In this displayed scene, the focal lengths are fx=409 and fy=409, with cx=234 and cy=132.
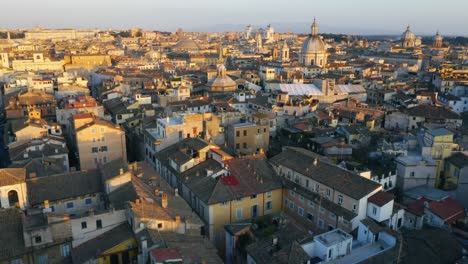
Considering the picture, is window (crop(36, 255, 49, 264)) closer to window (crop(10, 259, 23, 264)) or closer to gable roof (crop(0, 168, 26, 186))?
window (crop(10, 259, 23, 264))

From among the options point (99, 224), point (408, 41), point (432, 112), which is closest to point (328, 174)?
point (99, 224)

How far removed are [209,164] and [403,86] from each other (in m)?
49.1

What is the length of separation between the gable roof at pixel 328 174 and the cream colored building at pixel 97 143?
15137 millimetres

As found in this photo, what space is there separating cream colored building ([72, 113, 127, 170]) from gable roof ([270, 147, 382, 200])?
15137mm

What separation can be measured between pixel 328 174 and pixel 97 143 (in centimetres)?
2088

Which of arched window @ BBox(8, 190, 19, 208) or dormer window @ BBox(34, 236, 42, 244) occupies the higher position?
arched window @ BBox(8, 190, 19, 208)

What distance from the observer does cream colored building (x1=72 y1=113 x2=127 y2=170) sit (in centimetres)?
3612

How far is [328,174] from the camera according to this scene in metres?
27.5

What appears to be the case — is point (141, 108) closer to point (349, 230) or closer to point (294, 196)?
point (294, 196)

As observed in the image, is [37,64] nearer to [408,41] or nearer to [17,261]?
[17,261]

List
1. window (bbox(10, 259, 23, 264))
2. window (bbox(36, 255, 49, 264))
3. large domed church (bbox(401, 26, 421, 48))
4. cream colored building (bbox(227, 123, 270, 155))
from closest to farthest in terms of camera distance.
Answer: window (bbox(10, 259, 23, 264)) → window (bbox(36, 255, 49, 264)) → cream colored building (bbox(227, 123, 270, 155)) → large domed church (bbox(401, 26, 421, 48))

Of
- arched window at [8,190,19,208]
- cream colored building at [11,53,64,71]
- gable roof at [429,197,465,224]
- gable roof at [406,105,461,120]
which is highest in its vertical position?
cream colored building at [11,53,64,71]

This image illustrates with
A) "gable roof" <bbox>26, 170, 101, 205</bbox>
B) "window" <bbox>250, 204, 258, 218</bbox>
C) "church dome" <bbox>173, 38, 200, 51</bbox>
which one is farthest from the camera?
"church dome" <bbox>173, 38, 200, 51</bbox>

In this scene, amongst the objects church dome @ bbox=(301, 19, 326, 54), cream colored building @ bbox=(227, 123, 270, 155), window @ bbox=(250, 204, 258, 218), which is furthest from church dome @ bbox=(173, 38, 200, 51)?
window @ bbox=(250, 204, 258, 218)
